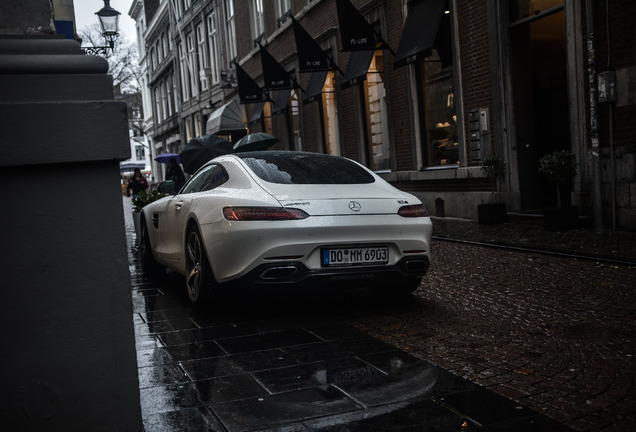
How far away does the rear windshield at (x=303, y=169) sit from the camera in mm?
6016

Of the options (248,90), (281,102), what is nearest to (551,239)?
(281,102)

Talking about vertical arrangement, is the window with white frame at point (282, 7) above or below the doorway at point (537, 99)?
above

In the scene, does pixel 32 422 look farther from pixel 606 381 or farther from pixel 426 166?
pixel 426 166

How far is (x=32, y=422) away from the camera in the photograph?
2449mm

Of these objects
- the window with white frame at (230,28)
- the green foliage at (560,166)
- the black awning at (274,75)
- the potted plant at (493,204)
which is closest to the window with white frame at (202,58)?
the window with white frame at (230,28)

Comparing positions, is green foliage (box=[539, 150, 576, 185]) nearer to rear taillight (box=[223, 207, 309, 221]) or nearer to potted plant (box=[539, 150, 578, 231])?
potted plant (box=[539, 150, 578, 231])

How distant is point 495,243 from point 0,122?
831cm

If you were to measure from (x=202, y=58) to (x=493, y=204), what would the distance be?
29826mm

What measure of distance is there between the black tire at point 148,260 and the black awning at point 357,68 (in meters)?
9.13

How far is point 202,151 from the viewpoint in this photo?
53.6 ft

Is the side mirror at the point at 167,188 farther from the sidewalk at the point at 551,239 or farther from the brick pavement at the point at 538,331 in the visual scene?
the sidewalk at the point at 551,239

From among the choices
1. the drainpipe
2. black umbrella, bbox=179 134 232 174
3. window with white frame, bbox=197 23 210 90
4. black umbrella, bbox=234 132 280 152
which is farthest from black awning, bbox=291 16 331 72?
window with white frame, bbox=197 23 210 90

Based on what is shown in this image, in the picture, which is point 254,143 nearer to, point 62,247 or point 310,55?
point 310,55

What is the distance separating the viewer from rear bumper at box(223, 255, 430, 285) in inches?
213
